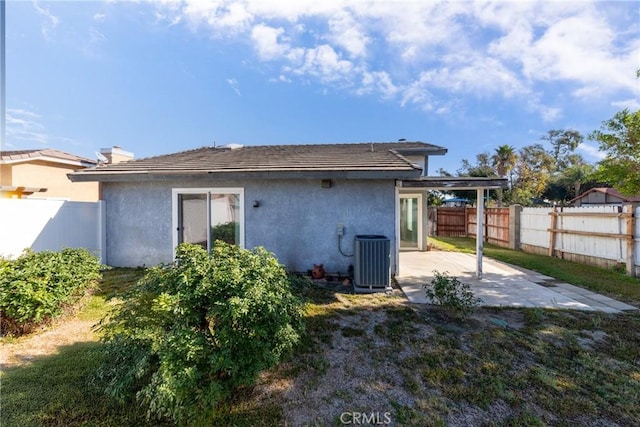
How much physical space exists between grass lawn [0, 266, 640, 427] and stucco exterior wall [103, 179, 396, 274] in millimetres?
2912

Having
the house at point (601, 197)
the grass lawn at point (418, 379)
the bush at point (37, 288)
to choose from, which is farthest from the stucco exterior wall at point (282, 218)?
the house at point (601, 197)

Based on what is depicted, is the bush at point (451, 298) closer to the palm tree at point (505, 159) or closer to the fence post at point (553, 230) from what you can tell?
the fence post at point (553, 230)

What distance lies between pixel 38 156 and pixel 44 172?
2.88 feet

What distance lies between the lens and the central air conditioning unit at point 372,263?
6.24 metres

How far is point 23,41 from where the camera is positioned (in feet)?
26.6

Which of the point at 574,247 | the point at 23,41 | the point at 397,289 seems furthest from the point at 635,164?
the point at 23,41

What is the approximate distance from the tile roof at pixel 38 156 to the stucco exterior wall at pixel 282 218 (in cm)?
728

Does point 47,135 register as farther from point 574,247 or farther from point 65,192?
point 574,247

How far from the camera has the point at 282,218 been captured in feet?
25.1

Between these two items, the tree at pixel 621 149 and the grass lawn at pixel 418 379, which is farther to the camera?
the tree at pixel 621 149

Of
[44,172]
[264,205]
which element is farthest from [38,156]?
[264,205]

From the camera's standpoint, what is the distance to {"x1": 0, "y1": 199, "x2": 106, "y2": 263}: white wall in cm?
634

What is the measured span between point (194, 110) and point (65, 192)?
7.77m

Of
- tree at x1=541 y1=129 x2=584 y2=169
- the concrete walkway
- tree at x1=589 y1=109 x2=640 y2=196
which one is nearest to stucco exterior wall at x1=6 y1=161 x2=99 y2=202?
the concrete walkway
